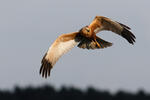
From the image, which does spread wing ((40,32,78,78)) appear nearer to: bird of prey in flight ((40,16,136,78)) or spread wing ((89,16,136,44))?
bird of prey in flight ((40,16,136,78))

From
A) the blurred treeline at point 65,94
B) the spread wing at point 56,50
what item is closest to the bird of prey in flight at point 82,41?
the spread wing at point 56,50

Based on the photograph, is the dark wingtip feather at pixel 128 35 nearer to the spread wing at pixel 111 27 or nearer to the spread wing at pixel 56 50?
the spread wing at pixel 111 27

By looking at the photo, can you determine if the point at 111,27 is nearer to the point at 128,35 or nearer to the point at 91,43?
the point at 128,35

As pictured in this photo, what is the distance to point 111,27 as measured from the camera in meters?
20.6

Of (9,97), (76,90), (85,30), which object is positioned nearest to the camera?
(85,30)

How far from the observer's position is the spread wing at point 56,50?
20641 mm

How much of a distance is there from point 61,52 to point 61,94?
35.6 meters

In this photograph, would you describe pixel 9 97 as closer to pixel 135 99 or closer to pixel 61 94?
pixel 61 94

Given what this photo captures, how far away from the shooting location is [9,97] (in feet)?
191

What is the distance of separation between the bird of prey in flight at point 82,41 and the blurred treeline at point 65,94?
1282 inches

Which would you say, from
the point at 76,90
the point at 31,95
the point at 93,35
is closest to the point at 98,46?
the point at 93,35

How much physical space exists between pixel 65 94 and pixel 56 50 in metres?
35.6

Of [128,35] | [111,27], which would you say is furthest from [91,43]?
[128,35]

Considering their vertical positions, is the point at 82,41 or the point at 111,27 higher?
the point at 111,27
